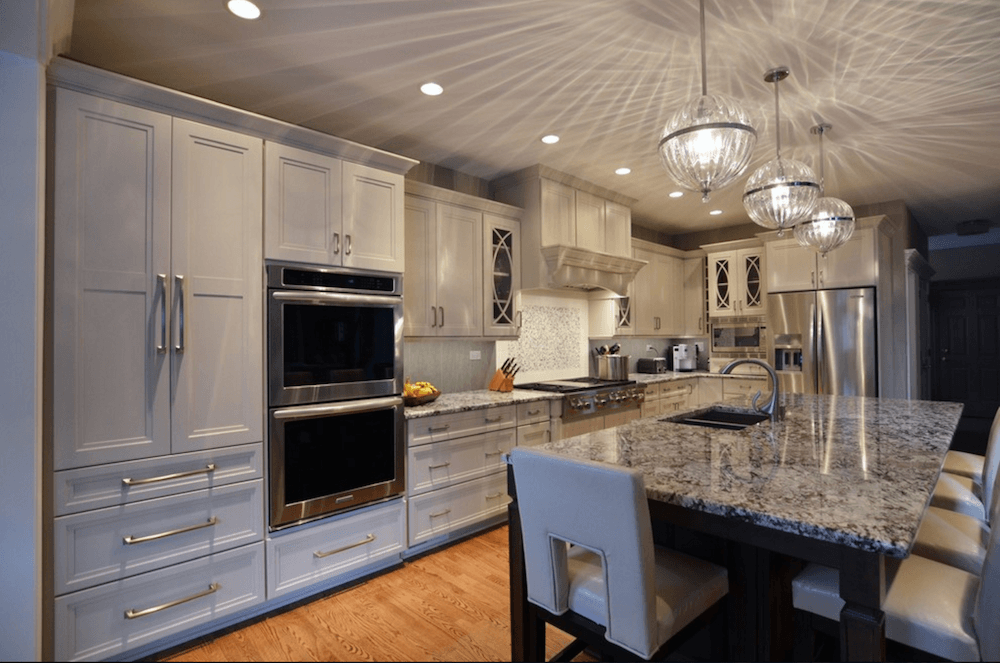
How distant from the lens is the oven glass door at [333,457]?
2.26m

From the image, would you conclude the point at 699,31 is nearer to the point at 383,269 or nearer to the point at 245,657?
the point at 383,269

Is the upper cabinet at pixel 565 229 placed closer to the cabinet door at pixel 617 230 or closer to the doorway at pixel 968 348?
the cabinet door at pixel 617 230

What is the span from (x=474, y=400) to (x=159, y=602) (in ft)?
6.11

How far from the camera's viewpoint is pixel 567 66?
234 centimetres

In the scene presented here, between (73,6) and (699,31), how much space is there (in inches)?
93.8

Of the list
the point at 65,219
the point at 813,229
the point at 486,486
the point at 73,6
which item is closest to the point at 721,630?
the point at 486,486

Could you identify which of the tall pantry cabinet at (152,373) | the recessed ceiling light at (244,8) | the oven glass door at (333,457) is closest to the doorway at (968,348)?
the oven glass door at (333,457)

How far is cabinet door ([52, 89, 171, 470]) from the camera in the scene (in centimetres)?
175

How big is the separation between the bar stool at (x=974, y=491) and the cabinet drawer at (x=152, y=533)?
2.72 metres

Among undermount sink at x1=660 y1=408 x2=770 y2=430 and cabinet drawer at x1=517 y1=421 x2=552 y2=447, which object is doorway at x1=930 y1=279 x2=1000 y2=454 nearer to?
undermount sink at x1=660 y1=408 x2=770 y2=430

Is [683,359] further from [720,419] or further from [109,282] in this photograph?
[109,282]

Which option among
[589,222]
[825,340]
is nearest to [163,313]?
[589,222]

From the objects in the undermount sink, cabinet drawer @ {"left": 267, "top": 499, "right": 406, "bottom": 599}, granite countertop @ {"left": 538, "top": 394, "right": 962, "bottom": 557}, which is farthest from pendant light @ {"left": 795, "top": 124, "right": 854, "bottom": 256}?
cabinet drawer @ {"left": 267, "top": 499, "right": 406, "bottom": 599}

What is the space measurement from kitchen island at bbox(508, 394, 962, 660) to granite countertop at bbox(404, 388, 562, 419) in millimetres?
1137
